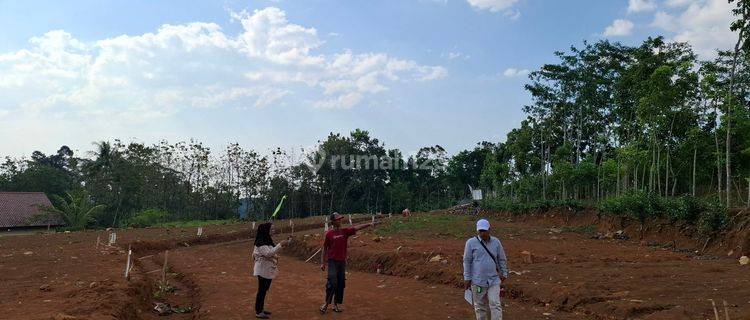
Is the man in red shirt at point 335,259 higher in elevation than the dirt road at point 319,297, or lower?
higher

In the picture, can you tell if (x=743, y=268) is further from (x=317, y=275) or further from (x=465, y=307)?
(x=317, y=275)

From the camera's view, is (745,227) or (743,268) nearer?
(743,268)

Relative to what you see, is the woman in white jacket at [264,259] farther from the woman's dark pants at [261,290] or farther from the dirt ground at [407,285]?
the dirt ground at [407,285]

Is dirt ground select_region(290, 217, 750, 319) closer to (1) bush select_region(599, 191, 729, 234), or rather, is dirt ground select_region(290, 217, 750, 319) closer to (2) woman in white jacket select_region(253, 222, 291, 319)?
(1) bush select_region(599, 191, 729, 234)

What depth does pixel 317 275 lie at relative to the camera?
15.1 m

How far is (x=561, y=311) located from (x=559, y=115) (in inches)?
1315

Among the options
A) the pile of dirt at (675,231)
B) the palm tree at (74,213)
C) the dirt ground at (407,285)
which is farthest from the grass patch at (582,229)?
the palm tree at (74,213)

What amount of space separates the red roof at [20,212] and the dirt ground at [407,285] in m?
29.8

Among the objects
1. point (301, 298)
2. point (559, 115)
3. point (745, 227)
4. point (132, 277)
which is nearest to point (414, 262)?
point (301, 298)

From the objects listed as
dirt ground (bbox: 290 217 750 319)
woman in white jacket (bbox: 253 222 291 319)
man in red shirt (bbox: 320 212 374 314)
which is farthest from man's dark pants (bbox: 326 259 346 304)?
dirt ground (bbox: 290 217 750 319)

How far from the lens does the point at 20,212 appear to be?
43.5 metres

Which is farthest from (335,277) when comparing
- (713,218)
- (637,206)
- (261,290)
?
(637,206)

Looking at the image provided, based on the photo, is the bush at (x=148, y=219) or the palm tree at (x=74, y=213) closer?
the palm tree at (x=74, y=213)

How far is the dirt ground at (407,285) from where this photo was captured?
332 inches
